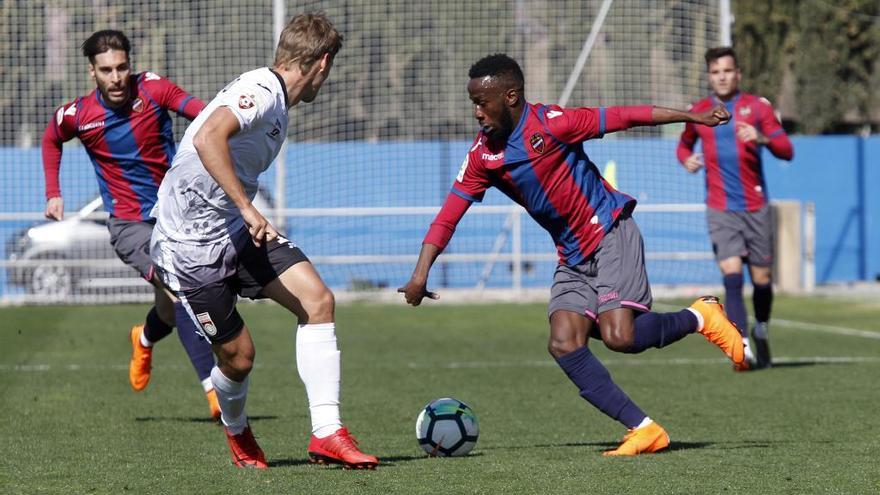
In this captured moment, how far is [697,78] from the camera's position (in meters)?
19.5

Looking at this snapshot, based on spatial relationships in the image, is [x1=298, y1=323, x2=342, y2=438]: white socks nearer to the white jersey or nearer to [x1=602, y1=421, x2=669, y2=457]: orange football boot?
the white jersey

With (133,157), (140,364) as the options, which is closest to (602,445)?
(140,364)

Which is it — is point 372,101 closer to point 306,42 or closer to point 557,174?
point 557,174

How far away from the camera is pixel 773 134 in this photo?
10.4 metres

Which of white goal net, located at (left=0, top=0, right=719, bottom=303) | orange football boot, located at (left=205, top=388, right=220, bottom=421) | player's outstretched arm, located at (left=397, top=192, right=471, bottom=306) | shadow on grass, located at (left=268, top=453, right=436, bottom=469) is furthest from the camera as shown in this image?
white goal net, located at (left=0, top=0, right=719, bottom=303)

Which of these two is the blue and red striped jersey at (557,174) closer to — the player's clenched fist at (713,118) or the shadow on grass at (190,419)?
the player's clenched fist at (713,118)

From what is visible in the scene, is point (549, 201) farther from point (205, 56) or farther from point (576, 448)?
point (205, 56)

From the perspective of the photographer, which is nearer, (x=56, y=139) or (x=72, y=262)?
(x=56, y=139)

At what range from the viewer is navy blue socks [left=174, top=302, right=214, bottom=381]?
8078 mm

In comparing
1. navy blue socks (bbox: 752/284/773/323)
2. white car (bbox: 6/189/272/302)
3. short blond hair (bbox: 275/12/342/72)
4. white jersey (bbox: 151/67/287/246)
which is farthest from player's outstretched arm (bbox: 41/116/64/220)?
white car (bbox: 6/189/272/302)

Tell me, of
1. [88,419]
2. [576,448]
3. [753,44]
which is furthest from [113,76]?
[753,44]

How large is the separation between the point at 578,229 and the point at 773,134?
400 centimetres

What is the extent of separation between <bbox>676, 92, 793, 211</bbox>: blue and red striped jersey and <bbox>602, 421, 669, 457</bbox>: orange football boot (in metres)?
4.48

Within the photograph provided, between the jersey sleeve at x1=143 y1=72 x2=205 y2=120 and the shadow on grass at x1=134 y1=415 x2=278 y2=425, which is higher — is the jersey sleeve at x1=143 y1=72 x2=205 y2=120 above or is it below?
above
